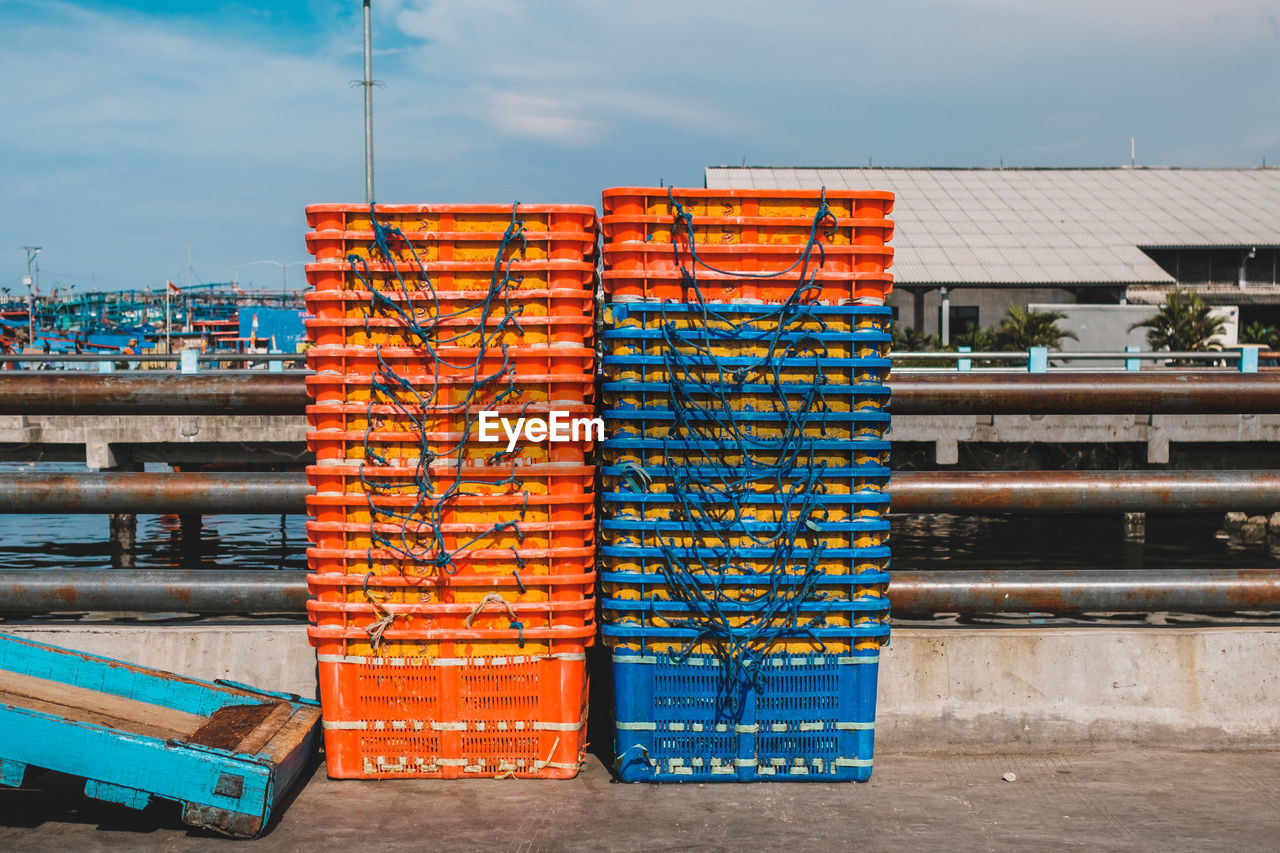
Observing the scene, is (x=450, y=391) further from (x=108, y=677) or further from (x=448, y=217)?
(x=108, y=677)

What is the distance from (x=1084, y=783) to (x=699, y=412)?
7.08 feet

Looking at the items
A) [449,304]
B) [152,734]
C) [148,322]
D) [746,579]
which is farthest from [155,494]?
[148,322]

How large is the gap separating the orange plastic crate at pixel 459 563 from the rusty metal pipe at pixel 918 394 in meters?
0.96

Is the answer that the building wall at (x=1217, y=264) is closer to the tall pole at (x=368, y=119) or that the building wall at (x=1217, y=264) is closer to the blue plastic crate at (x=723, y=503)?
the tall pole at (x=368, y=119)

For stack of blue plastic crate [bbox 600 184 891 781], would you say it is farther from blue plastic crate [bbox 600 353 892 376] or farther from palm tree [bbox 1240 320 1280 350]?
palm tree [bbox 1240 320 1280 350]

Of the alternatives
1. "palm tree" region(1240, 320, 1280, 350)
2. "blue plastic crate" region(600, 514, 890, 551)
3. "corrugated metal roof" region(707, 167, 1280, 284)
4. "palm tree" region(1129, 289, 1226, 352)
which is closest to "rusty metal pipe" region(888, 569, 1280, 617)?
"blue plastic crate" region(600, 514, 890, 551)

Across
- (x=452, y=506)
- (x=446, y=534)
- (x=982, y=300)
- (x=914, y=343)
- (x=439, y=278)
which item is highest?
(x=982, y=300)

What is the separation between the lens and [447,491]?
13.8ft

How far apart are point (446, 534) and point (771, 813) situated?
1.67 m

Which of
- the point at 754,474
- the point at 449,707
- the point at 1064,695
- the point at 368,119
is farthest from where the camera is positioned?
the point at 368,119

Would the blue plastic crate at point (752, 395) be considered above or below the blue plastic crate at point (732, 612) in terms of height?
above

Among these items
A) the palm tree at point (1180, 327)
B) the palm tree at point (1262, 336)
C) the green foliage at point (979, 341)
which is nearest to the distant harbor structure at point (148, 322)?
the green foliage at point (979, 341)

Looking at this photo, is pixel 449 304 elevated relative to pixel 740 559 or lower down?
elevated

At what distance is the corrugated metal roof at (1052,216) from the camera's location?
39.8 metres
